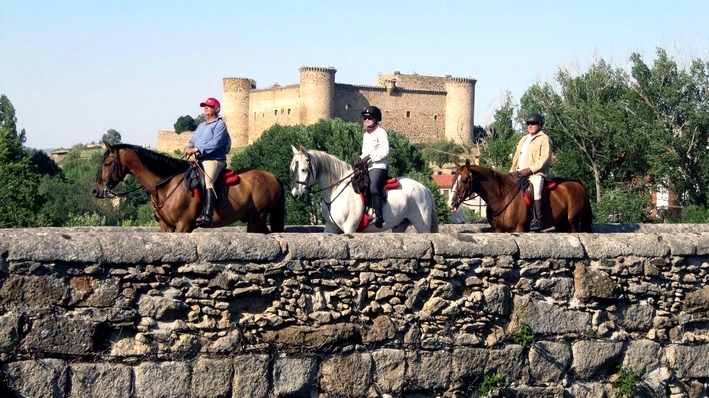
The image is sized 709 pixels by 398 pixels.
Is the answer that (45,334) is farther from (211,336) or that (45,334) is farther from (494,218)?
(494,218)

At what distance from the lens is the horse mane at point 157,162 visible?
37.3 ft

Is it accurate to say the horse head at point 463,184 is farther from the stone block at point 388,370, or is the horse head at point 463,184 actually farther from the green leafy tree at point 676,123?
the green leafy tree at point 676,123

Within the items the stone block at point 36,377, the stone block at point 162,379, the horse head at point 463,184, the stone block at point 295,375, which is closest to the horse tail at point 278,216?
the horse head at point 463,184

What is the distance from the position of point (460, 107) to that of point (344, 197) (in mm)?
112343

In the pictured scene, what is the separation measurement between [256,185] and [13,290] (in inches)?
197

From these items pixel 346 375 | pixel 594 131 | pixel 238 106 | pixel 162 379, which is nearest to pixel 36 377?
pixel 162 379

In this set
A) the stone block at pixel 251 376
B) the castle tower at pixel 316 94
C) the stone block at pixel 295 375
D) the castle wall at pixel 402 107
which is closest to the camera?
the stone block at pixel 251 376

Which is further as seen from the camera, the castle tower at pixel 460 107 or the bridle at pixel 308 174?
the castle tower at pixel 460 107

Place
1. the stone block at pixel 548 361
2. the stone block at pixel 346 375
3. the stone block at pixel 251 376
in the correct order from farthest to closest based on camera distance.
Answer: the stone block at pixel 548 361 < the stone block at pixel 346 375 < the stone block at pixel 251 376

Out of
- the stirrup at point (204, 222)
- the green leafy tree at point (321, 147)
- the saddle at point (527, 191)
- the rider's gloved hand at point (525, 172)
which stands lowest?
the stirrup at point (204, 222)

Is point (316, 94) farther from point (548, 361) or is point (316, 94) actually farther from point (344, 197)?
point (548, 361)

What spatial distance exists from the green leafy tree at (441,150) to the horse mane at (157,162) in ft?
300

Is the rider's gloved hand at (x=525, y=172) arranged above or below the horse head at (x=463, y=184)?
above

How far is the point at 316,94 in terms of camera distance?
11438 cm
